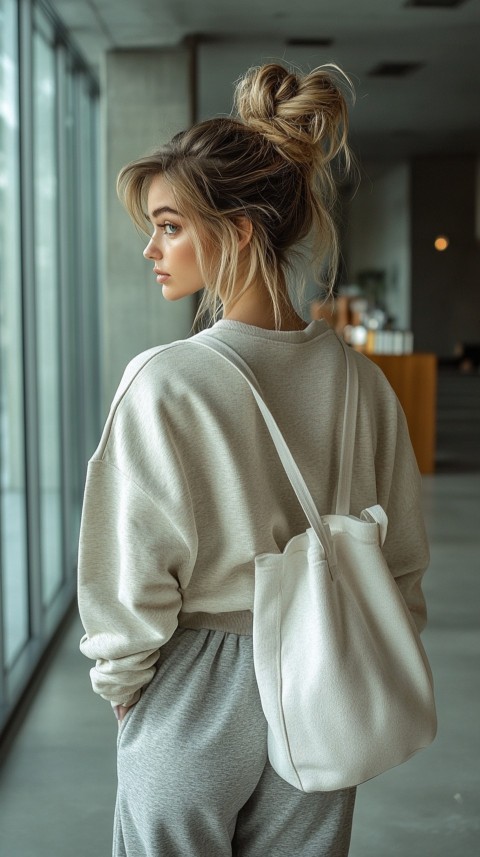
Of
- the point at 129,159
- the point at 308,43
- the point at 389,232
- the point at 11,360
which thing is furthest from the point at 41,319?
the point at 389,232

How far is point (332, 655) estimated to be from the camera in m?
1.16

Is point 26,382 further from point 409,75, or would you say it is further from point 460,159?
point 460,159

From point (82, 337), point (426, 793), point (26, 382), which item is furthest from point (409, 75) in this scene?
point (426, 793)

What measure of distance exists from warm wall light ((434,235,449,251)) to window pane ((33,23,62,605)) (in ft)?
48.3

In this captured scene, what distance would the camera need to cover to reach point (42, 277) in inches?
235

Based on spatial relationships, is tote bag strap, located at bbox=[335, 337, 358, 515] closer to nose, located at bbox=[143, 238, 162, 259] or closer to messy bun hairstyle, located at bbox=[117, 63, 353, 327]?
messy bun hairstyle, located at bbox=[117, 63, 353, 327]

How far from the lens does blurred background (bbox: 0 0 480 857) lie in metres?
3.21

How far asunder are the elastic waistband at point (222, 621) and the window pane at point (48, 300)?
4057 mm

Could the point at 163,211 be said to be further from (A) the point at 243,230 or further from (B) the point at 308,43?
(B) the point at 308,43

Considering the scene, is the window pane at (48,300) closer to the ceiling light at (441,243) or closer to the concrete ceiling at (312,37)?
the concrete ceiling at (312,37)

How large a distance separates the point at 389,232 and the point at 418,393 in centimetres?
1238

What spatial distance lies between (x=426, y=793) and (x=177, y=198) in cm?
219

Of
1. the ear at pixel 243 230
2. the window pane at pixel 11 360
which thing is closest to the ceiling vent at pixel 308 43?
the window pane at pixel 11 360

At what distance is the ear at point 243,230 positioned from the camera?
127 cm
